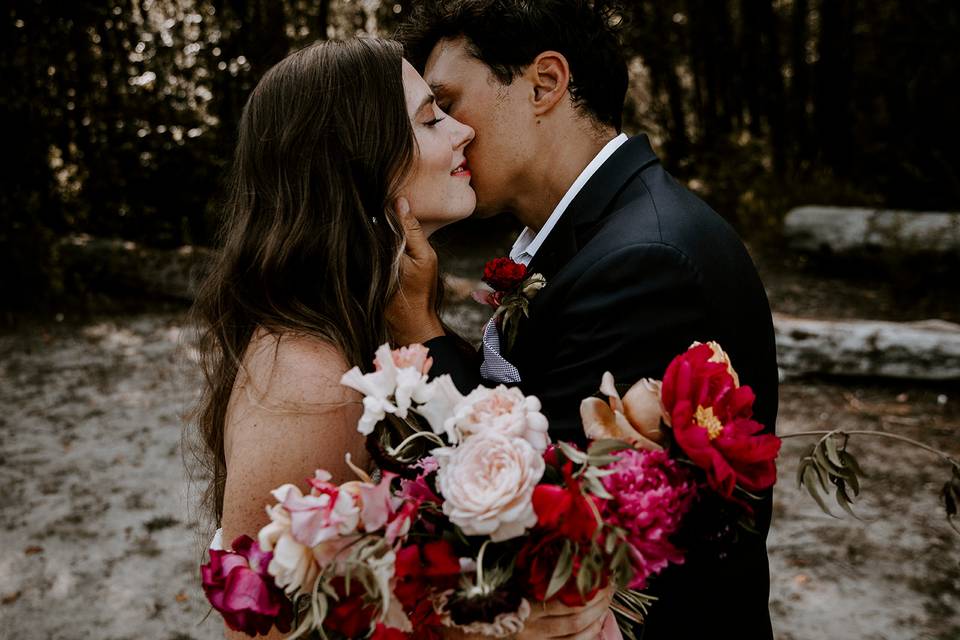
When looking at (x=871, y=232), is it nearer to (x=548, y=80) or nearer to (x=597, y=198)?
(x=548, y=80)

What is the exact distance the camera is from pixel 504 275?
226 cm

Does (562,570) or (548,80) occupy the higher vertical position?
(548,80)

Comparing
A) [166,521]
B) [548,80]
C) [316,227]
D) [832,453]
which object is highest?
[548,80]

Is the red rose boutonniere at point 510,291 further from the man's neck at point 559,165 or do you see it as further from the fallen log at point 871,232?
the fallen log at point 871,232

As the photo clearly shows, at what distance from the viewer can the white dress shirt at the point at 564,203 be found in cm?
248

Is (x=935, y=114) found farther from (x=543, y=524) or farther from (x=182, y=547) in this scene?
(x=543, y=524)

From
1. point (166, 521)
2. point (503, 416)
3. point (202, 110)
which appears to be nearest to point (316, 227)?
point (503, 416)

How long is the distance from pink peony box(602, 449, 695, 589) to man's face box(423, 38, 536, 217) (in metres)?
1.48

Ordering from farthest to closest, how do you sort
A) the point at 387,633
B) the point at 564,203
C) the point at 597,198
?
the point at 564,203 → the point at 597,198 → the point at 387,633

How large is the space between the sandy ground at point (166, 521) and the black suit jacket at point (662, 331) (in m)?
1.99

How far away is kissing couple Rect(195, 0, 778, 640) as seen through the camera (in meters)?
1.94

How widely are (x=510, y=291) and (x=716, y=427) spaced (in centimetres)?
96

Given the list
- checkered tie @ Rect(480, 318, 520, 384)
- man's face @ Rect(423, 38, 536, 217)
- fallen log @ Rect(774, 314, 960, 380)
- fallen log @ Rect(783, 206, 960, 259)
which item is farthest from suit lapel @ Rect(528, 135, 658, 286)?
fallen log @ Rect(783, 206, 960, 259)

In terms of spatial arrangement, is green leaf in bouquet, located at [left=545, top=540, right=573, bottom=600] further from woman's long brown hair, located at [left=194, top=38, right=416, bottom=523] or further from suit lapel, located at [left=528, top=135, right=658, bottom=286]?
suit lapel, located at [left=528, top=135, right=658, bottom=286]
